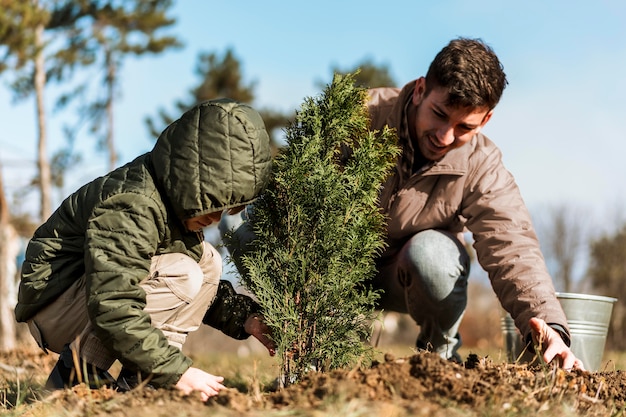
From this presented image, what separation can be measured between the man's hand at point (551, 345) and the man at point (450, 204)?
130mm

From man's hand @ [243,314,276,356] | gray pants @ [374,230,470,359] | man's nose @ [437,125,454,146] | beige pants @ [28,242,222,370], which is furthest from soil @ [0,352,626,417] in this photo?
man's nose @ [437,125,454,146]

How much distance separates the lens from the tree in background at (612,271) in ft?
63.3

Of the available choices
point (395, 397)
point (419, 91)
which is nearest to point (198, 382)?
point (395, 397)

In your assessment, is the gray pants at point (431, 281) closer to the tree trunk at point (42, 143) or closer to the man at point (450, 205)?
the man at point (450, 205)

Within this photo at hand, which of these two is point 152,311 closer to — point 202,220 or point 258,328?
point 202,220

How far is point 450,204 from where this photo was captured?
445 centimetres

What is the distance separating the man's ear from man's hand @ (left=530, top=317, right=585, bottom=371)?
5.22 feet

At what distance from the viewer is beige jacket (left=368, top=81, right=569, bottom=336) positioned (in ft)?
13.2

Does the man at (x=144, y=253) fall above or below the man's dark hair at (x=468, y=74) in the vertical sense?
below

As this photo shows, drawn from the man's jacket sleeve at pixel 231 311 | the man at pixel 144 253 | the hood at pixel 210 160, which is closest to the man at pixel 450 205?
the man's jacket sleeve at pixel 231 311

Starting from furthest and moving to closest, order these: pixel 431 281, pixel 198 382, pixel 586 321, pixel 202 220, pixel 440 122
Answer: pixel 586 321 → pixel 431 281 → pixel 440 122 → pixel 202 220 → pixel 198 382

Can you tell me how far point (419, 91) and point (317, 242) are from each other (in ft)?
5.25

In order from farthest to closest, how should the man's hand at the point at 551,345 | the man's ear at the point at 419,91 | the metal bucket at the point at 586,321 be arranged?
the metal bucket at the point at 586,321, the man's ear at the point at 419,91, the man's hand at the point at 551,345

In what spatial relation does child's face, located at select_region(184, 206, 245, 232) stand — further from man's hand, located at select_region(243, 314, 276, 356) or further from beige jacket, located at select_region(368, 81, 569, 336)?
beige jacket, located at select_region(368, 81, 569, 336)
